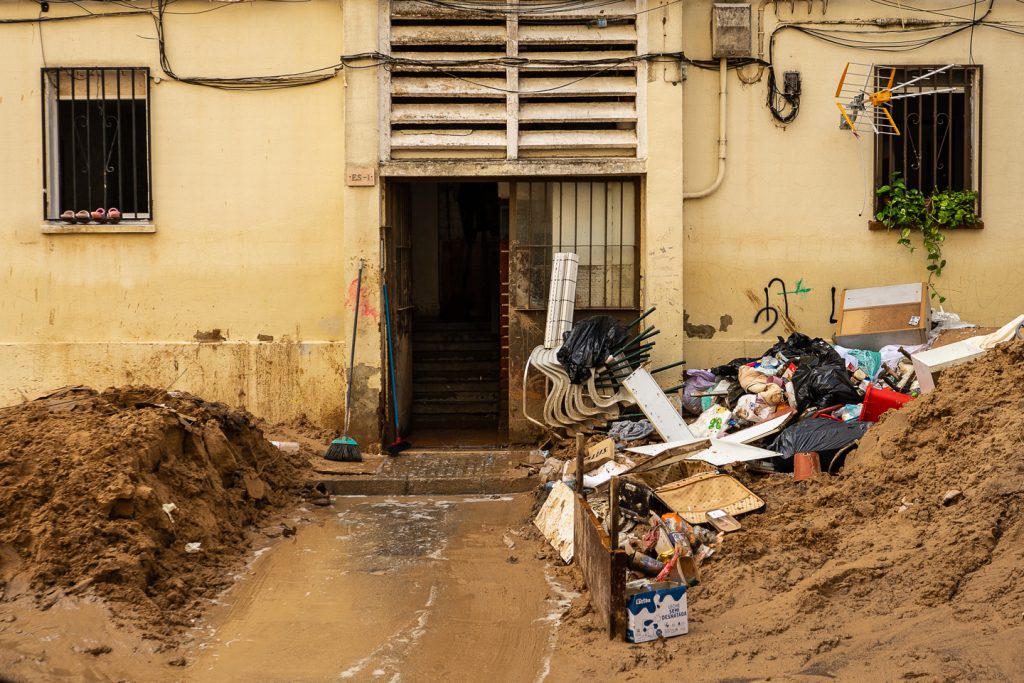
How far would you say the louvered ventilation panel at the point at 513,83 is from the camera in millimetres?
10812

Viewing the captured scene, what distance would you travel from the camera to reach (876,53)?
1095 centimetres

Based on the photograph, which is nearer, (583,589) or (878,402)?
(583,589)

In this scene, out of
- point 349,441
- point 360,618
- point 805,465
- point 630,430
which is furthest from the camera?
point 349,441

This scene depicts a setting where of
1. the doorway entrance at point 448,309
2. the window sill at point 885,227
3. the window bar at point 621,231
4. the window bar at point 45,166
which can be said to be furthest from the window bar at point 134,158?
→ the window sill at point 885,227

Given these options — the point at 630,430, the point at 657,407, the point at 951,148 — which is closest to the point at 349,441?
the point at 630,430

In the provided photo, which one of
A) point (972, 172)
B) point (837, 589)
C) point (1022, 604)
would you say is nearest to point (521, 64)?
point (972, 172)

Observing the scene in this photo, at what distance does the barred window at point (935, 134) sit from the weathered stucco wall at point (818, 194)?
0.37 ft

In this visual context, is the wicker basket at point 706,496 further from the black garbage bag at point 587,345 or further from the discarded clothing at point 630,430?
the black garbage bag at point 587,345

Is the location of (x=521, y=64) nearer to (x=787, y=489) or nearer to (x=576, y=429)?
(x=576, y=429)

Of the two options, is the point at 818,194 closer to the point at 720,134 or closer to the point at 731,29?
the point at 720,134

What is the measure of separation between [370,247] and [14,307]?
12.2 ft

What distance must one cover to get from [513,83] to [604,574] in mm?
6117

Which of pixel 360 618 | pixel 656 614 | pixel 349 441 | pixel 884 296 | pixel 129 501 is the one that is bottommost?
pixel 360 618

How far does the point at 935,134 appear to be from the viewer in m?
11.0
